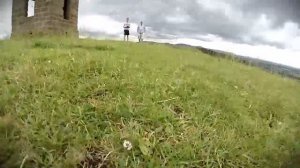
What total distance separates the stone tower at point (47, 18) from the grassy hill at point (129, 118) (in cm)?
551

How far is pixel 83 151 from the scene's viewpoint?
2.93 m

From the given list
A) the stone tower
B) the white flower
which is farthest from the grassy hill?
the stone tower

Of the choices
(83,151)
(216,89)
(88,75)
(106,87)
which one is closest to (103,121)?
(83,151)

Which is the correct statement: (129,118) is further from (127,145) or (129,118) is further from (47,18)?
(47,18)

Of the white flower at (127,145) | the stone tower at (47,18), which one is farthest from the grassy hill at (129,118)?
the stone tower at (47,18)

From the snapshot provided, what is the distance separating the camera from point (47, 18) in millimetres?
10680

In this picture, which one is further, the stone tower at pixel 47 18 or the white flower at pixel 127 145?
the stone tower at pixel 47 18

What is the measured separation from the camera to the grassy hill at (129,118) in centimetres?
296

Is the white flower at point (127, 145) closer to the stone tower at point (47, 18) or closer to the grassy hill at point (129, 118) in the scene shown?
the grassy hill at point (129, 118)

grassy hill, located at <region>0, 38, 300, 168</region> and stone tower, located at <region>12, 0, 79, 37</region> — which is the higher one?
stone tower, located at <region>12, 0, 79, 37</region>

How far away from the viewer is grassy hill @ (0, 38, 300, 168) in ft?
9.72

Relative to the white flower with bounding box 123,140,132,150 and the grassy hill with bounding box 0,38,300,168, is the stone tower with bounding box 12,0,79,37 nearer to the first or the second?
the grassy hill with bounding box 0,38,300,168

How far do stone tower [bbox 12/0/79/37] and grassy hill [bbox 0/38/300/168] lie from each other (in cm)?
551

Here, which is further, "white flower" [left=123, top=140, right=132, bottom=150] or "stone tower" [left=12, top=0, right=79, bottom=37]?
"stone tower" [left=12, top=0, right=79, bottom=37]
